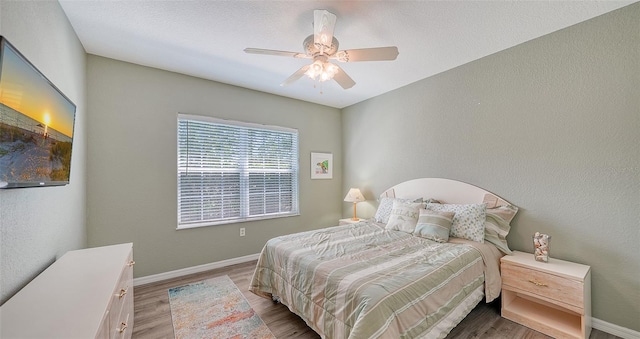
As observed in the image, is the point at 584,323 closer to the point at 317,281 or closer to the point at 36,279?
the point at 317,281

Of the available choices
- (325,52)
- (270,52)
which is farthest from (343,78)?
(270,52)

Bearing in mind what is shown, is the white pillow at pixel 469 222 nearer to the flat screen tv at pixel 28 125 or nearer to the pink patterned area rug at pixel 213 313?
the pink patterned area rug at pixel 213 313

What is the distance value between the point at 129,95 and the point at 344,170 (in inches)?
138

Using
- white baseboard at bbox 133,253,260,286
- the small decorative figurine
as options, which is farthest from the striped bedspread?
white baseboard at bbox 133,253,260,286

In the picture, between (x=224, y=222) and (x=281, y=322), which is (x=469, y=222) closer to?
(x=281, y=322)

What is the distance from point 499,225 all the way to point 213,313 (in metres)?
3.02

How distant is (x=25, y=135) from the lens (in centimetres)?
115

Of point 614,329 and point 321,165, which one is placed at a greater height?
point 321,165

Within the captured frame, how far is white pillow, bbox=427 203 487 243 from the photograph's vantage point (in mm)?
2416

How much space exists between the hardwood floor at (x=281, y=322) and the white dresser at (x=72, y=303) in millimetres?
608

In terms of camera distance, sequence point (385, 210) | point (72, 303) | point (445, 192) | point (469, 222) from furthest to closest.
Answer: point (385, 210)
point (445, 192)
point (469, 222)
point (72, 303)

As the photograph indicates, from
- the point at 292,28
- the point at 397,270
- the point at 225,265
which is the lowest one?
the point at 225,265

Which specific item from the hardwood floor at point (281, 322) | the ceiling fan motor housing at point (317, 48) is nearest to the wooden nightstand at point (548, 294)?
the hardwood floor at point (281, 322)

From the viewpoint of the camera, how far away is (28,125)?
1.16m
